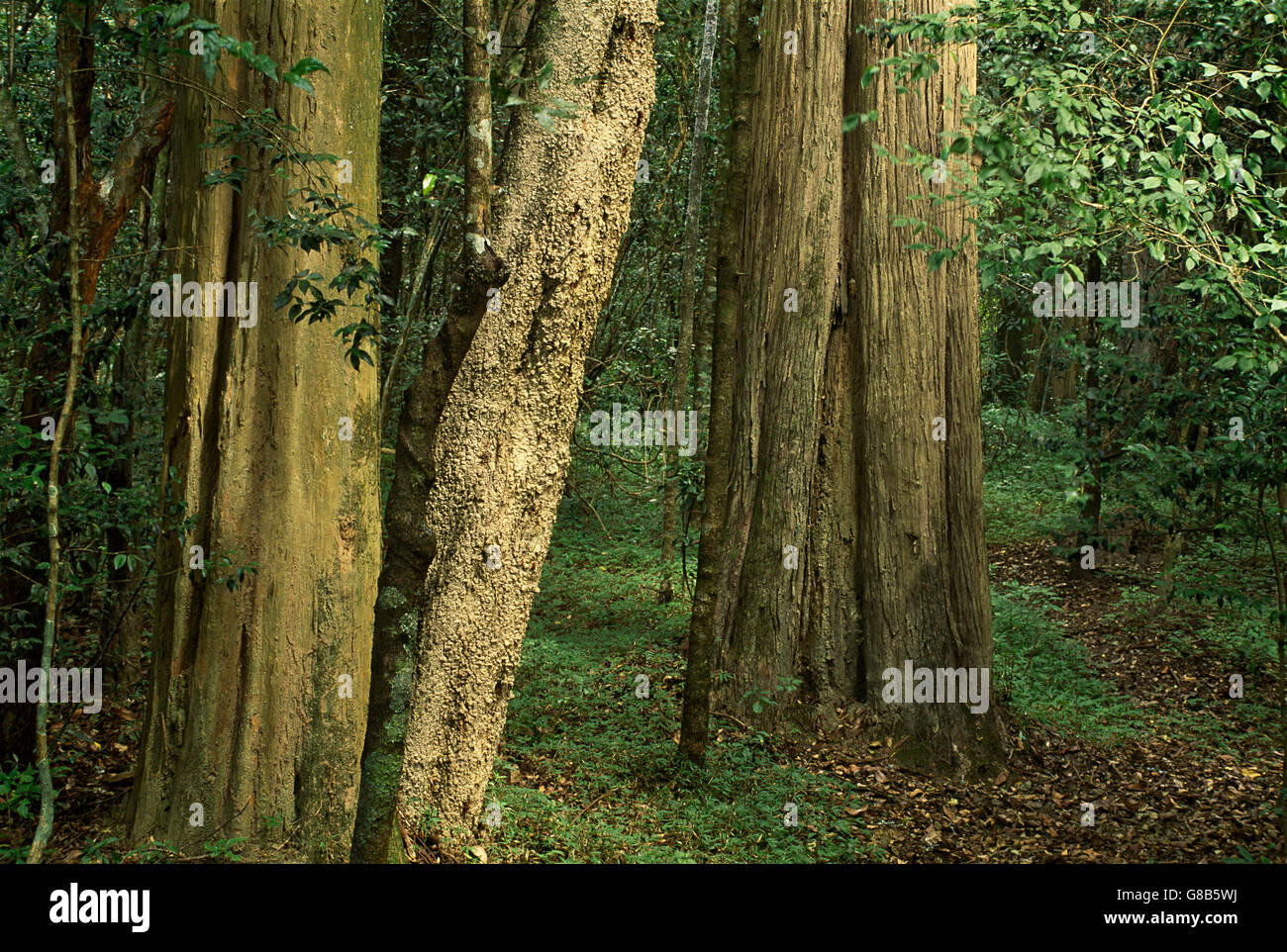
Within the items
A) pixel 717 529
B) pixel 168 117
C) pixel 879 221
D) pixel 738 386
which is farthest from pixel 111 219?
pixel 879 221

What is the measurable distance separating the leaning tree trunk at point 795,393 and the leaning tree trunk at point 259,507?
3.43 meters

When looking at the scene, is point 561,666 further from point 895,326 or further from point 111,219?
point 111,219

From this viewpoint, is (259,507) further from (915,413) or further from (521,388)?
(915,413)

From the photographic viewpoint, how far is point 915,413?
7.13 metres

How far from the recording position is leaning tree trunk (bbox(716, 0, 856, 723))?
7.20m

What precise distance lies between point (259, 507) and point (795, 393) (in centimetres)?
400

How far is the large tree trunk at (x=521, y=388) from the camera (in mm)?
4715

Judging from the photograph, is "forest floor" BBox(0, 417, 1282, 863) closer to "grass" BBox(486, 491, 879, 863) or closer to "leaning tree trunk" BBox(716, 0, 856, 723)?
"grass" BBox(486, 491, 879, 863)

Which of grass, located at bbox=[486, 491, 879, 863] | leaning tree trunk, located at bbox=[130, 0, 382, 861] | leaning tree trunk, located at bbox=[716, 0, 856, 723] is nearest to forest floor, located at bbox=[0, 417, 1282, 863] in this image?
grass, located at bbox=[486, 491, 879, 863]

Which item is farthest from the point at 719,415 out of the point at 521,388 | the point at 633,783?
the point at 633,783

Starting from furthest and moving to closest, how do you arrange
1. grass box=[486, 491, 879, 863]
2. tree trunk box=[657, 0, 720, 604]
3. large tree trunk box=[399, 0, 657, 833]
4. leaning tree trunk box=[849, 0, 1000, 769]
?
tree trunk box=[657, 0, 720, 604] < leaning tree trunk box=[849, 0, 1000, 769] < grass box=[486, 491, 879, 863] < large tree trunk box=[399, 0, 657, 833]

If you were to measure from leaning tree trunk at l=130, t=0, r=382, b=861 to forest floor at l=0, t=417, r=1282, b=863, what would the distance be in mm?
327

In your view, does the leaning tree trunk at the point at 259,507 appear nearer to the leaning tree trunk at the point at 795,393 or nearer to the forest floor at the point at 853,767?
the forest floor at the point at 853,767

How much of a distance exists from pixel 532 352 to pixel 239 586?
1.66m
